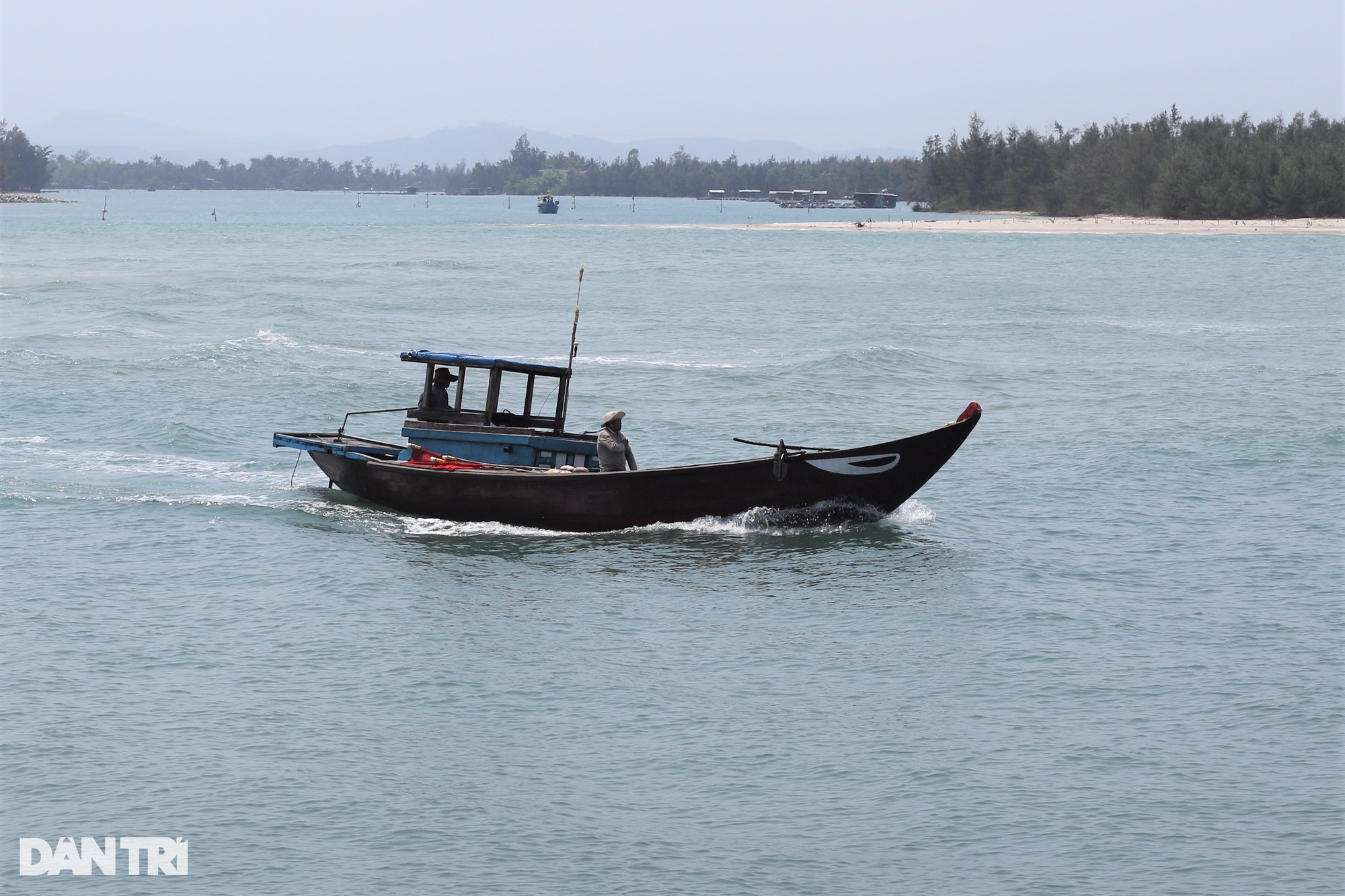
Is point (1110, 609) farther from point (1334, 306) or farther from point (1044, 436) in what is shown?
point (1334, 306)

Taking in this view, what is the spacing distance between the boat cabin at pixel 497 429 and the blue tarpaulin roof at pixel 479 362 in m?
0.01

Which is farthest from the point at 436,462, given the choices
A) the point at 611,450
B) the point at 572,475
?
the point at 611,450

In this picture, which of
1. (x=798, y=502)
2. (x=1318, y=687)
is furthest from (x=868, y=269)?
(x=1318, y=687)

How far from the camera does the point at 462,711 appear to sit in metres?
15.2

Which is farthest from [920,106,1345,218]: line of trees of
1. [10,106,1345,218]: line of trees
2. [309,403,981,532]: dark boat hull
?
[309,403,981,532]: dark boat hull

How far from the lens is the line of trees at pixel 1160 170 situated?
13338 centimetres

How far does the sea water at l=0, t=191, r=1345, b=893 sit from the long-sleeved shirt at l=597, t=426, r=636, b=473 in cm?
111

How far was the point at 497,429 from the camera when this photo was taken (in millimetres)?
23484

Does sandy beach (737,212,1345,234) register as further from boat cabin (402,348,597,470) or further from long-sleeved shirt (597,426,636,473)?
long-sleeved shirt (597,426,636,473)

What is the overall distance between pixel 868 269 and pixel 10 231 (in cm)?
7964

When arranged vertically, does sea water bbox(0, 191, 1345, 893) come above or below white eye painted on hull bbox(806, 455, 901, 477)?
below

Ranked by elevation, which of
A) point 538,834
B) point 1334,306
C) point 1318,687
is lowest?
point 538,834

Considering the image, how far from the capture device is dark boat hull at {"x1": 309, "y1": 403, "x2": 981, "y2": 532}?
21.4 metres

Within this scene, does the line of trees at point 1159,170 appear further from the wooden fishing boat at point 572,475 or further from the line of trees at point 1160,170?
the wooden fishing boat at point 572,475
